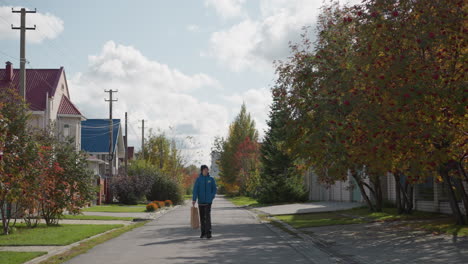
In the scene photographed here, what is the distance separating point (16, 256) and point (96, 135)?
56.8 metres

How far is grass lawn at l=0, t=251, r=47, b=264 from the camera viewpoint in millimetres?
11305

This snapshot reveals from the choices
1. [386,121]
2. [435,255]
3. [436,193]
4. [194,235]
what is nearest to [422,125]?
[386,121]

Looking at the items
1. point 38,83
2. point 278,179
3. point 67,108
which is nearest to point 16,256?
point 38,83

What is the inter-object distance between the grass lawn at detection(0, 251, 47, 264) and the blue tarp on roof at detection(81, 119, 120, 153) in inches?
2092

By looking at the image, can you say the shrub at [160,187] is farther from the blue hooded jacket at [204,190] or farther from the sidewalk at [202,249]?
the blue hooded jacket at [204,190]

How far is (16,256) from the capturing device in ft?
39.5

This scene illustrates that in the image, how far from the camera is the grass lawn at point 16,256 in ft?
37.1

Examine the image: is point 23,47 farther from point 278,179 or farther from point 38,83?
point 278,179

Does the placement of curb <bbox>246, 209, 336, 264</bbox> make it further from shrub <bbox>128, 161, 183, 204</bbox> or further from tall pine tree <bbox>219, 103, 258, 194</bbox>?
tall pine tree <bbox>219, 103, 258, 194</bbox>

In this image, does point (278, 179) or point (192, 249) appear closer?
point (192, 249)

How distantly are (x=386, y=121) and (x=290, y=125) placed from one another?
720cm

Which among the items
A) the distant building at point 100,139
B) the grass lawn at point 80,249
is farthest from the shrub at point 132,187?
the grass lawn at point 80,249

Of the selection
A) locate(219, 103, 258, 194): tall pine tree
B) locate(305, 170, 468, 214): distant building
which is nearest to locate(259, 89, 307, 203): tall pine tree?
locate(305, 170, 468, 214): distant building

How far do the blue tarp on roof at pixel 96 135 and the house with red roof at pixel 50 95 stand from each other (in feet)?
64.4
